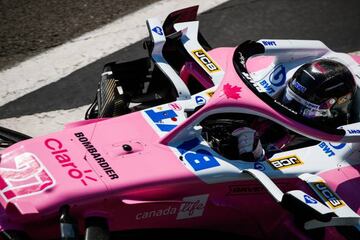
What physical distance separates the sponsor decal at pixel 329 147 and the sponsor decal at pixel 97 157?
1837 millimetres

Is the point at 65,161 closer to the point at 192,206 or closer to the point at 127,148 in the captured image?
the point at 127,148

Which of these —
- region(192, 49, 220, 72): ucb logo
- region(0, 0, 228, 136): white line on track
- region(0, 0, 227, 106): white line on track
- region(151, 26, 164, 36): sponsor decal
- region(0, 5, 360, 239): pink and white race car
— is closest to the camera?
region(0, 5, 360, 239): pink and white race car

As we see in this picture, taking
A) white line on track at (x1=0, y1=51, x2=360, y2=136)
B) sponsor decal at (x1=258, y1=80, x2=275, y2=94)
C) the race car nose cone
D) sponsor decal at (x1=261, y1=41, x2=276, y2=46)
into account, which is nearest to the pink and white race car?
the race car nose cone

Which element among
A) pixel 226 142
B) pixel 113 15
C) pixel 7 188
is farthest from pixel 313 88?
pixel 113 15

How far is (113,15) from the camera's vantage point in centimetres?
862

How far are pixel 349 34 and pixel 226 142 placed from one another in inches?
146

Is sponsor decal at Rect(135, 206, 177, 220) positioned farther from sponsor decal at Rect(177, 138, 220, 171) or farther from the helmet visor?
the helmet visor

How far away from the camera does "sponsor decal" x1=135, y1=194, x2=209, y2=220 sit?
5227mm

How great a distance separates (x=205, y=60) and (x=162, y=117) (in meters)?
0.88

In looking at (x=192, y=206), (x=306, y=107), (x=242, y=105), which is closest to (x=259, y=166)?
(x=242, y=105)

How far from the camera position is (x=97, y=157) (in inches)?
210

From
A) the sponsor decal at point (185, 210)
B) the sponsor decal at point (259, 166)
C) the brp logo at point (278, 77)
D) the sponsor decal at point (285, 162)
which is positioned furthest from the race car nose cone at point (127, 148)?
the brp logo at point (278, 77)

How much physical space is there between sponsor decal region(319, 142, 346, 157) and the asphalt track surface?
9.09ft

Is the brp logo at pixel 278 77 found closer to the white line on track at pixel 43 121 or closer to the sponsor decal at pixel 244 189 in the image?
the sponsor decal at pixel 244 189
